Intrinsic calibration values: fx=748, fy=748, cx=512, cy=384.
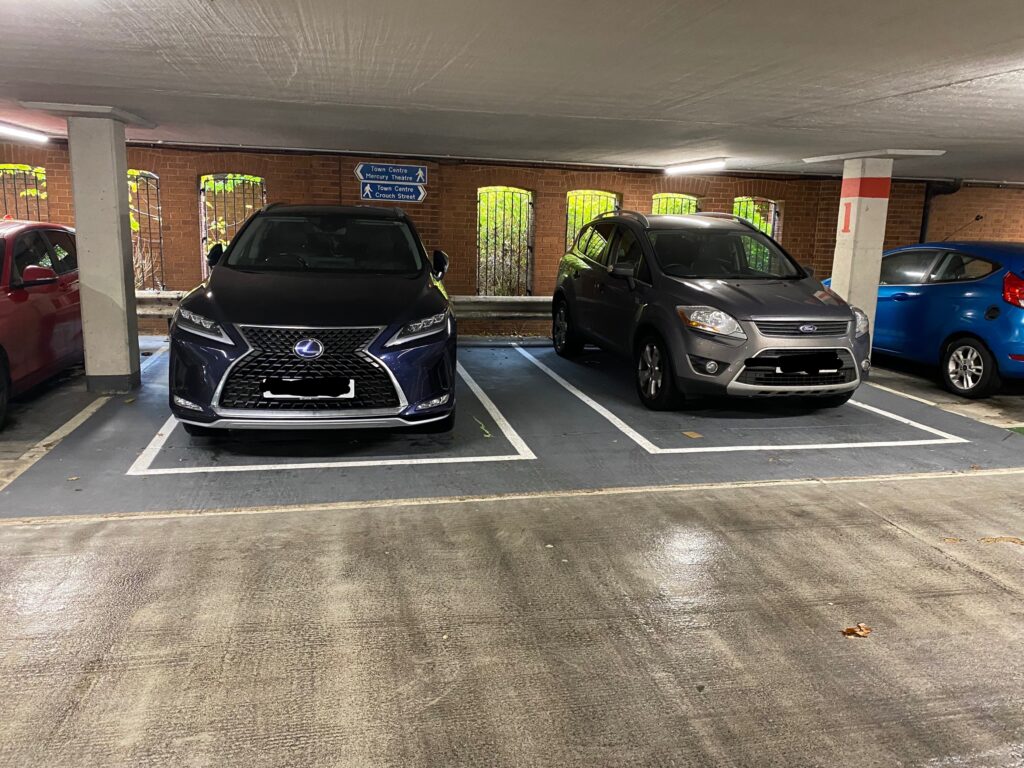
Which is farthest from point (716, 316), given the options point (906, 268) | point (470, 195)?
point (470, 195)

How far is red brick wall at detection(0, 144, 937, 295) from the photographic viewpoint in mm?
11234

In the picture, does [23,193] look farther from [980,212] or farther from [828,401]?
[980,212]

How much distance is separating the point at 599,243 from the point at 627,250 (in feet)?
2.96

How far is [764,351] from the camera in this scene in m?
6.32

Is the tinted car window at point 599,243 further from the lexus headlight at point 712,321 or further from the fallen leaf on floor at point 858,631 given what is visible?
the fallen leaf on floor at point 858,631

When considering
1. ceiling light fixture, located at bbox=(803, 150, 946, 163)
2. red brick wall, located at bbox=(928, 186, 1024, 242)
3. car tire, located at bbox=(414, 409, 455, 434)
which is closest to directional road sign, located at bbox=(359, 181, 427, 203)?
ceiling light fixture, located at bbox=(803, 150, 946, 163)

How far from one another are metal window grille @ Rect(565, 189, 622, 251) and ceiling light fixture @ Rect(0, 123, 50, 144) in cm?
780

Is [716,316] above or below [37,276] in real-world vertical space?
below

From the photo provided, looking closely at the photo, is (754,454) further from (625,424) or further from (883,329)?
→ (883,329)

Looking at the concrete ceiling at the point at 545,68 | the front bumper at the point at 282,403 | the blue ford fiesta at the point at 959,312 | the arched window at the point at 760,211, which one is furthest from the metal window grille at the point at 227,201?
the blue ford fiesta at the point at 959,312

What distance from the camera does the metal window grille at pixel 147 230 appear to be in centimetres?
1155

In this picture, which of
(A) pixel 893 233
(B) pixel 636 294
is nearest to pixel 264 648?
(B) pixel 636 294

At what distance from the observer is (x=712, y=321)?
254 inches

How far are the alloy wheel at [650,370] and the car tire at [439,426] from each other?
2.12 m
